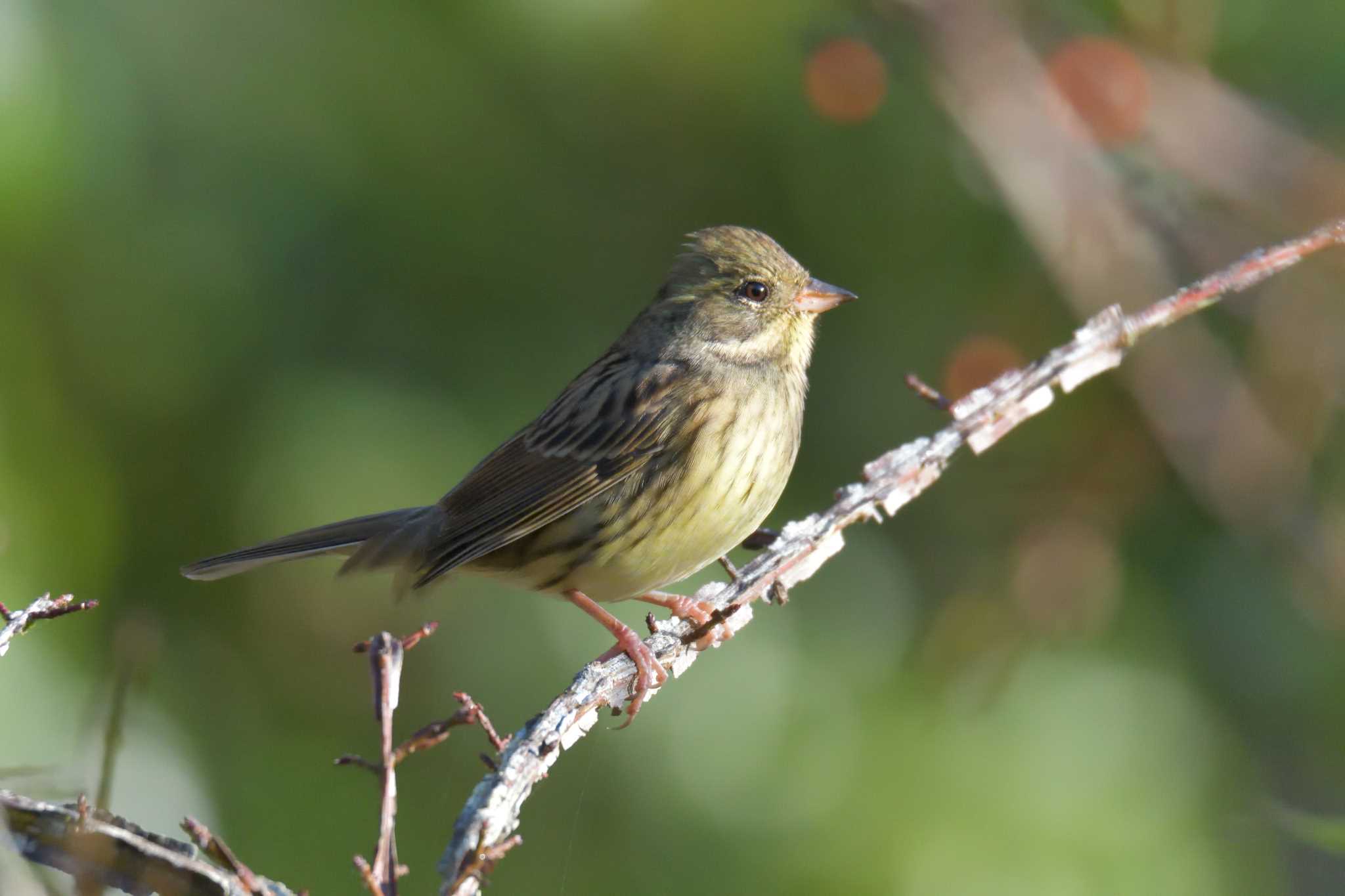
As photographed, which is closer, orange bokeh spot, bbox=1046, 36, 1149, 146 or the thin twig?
the thin twig

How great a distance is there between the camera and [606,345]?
4230 mm

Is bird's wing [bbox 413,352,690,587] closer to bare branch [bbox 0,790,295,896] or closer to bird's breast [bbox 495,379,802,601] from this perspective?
bird's breast [bbox 495,379,802,601]

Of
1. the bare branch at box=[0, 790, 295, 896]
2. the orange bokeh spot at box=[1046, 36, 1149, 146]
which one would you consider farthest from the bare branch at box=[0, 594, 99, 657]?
the orange bokeh spot at box=[1046, 36, 1149, 146]

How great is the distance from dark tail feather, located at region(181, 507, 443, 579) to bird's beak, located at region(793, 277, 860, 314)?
1159 mm

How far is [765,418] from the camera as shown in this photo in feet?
12.0

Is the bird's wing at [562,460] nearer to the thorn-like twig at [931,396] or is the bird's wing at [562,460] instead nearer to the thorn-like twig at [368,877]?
the thorn-like twig at [931,396]

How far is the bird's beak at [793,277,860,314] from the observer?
3881mm

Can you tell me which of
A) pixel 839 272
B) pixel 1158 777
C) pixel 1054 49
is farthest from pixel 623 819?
pixel 1054 49

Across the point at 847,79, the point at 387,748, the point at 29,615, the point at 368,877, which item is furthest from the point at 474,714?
the point at 847,79

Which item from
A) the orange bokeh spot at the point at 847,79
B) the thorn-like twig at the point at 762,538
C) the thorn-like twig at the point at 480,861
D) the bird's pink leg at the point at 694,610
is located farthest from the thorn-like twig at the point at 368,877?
the orange bokeh spot at the point at 847,79

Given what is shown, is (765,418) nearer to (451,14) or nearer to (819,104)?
(819,104)

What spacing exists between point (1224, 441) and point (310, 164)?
265 cm

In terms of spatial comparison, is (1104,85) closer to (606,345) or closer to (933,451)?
(606,345)

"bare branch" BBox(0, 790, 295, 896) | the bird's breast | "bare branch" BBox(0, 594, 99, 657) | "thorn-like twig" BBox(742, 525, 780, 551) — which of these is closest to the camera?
"bare branch" BBox(0, 790, 295, 896)
